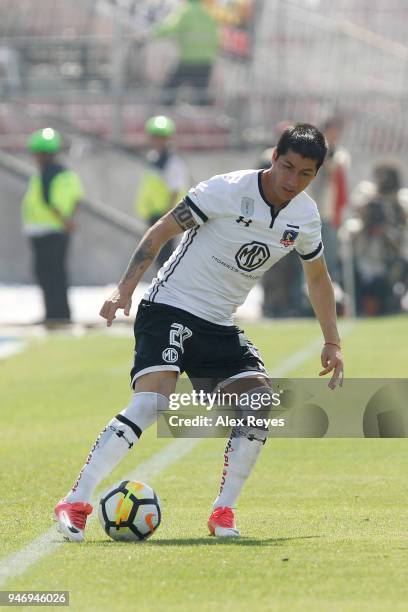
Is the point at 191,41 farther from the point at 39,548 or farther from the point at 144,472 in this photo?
the point at 39,548

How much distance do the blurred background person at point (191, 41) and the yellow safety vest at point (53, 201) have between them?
19.0 feet

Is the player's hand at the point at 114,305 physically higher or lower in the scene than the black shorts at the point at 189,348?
higher

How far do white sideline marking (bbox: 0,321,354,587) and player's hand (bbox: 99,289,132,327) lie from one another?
1004 millimetres

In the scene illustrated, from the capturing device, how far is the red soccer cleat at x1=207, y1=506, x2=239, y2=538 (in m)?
7.40

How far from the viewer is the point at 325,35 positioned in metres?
27.7

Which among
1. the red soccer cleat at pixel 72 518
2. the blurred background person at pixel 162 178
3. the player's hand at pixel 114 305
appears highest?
the player's hand at pixel 114 305

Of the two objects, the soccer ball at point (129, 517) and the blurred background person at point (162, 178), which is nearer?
the soccer ball at point (129, 517)

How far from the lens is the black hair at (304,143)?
730 cm

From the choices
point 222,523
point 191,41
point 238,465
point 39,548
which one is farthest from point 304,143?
point 191,41

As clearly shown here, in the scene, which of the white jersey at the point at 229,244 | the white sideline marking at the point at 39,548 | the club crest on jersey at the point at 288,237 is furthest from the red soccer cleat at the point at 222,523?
the club crest on jersey at the point at 288,237

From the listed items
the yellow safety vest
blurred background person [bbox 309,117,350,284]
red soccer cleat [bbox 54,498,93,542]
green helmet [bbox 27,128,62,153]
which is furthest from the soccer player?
the yellow safety vest

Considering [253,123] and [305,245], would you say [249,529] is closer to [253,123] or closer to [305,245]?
[305,245]

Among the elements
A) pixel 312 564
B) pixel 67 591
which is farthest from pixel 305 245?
pixel 67 591

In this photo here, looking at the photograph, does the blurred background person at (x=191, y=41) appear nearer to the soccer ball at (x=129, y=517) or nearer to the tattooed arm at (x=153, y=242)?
the tattooed arm at (x=153, y=242)
